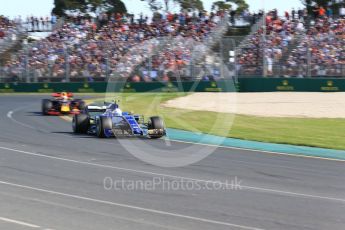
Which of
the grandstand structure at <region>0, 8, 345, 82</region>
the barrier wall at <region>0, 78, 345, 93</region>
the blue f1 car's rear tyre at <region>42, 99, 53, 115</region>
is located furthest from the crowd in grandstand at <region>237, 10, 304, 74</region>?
the blue f1 car's rear tyre at <region>42, 99, 53, 115</region>

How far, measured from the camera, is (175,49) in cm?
3503

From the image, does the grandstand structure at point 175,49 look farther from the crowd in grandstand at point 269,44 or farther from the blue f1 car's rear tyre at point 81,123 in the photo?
the blue f1 car's rear tyre at point 81,123

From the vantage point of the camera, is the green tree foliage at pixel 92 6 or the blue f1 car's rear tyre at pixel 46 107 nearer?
the blue f1 car's rear tyre at pixel 46 107

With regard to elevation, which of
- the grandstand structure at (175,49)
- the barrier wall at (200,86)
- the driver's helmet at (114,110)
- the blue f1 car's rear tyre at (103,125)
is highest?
the grandstand structure at (175,49)

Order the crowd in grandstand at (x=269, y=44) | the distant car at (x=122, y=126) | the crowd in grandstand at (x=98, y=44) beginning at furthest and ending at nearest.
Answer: the crowd in grandstand at (x=98, y=44)
the crowd in grandstand at (x=269, y=44)
the distant car at (x=122, y=126)

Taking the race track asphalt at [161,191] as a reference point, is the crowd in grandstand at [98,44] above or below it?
above

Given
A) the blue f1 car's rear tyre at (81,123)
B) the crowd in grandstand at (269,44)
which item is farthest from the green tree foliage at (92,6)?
the blue f1 car's rear tyre at (81,123)

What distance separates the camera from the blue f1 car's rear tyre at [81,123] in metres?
17.6

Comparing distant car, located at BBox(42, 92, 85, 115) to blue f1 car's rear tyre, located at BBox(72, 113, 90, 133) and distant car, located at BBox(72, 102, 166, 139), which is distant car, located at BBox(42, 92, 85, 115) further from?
distant car, located at BBox(72, 102, 166, 139)

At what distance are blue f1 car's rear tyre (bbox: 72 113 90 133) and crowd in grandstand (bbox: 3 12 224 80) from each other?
1795 cm

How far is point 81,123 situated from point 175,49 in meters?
18.1

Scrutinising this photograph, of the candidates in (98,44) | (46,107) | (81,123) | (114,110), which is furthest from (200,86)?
(114,110)

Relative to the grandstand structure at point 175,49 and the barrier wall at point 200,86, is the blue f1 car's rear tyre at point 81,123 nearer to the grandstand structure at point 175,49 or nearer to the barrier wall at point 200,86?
the grandstand structure at point 175,49

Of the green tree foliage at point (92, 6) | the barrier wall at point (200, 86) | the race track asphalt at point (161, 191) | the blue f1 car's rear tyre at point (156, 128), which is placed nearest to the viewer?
the race track asphalt at point (161, 191)
